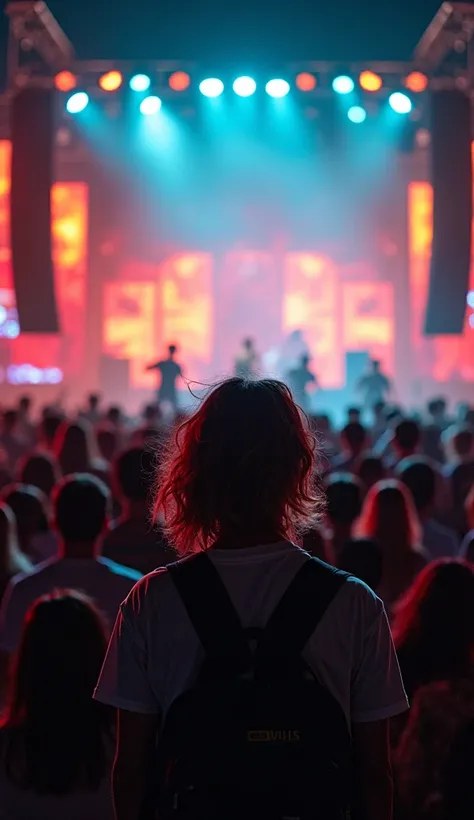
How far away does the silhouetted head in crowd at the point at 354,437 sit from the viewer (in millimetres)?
7457

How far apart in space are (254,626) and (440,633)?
1.29 meters

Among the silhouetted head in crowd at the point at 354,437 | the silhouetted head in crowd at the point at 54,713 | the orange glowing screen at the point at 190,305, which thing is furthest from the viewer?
the orange glowing screen at the point at 190,305

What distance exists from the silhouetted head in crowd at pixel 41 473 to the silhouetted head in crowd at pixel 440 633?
354 cm

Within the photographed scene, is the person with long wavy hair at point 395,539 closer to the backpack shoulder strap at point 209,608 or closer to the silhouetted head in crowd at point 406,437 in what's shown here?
the silhouetted head in crowd at point 406,437

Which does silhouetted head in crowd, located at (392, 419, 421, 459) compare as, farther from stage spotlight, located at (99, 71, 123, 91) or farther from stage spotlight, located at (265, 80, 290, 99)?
stage spotlight, located at (99, 71, 123, 91)

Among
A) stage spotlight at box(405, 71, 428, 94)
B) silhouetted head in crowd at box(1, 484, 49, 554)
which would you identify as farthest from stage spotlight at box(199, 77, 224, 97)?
silhouetted head in crowd at box(1, 484, 49, 554)

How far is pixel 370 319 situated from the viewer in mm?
24188

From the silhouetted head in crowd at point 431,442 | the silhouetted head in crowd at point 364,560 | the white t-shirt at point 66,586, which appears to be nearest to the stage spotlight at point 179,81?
the silhouetted head in crowd at point 431,442

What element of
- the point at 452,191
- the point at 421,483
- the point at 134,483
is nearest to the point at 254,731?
the point at 134,483

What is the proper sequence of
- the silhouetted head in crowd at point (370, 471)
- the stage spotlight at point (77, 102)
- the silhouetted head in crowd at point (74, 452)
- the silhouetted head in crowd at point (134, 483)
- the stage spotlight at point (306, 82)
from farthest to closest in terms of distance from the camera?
the stage spotlight at point (77, 102)
the stage spotlight at point (306, 82)
the silhouetted head in crowd at point (74, 452)
the silhouetted head in crowd at point (370, 471)
the silhouetted head in crowd at point (134, 483)

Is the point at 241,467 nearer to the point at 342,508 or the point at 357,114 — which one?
the point at 342,508

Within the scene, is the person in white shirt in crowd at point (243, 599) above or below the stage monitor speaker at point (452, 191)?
below

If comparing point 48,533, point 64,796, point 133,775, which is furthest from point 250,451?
point 48,533

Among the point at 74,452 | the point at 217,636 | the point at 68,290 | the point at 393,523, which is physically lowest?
the point at 393,523
